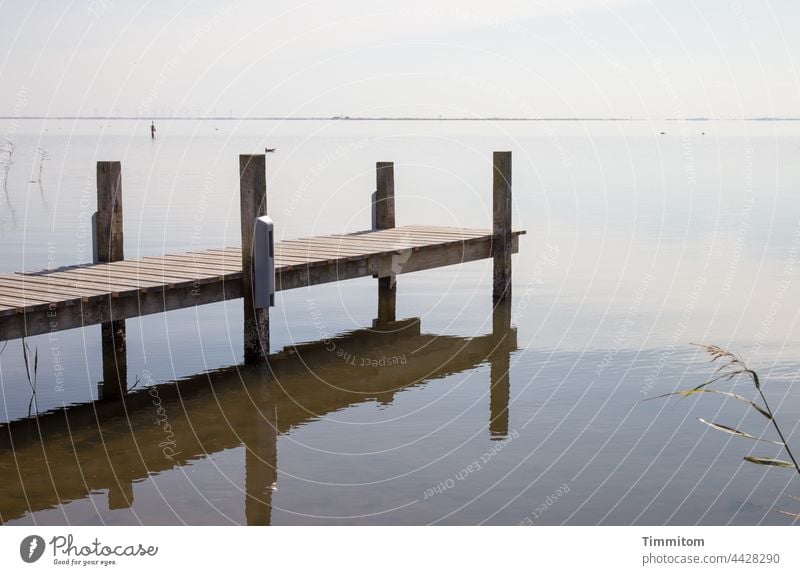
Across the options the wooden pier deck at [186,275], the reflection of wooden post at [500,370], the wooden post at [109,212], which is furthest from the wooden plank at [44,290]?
the reflection of wooden post at [500,370]

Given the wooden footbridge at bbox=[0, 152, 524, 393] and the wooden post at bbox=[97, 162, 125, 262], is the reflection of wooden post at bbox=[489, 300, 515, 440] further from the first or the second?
the wooden post at bbox=[97, 162, 125, 262]

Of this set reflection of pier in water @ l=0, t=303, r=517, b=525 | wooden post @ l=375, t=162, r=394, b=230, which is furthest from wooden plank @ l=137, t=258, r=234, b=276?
wooden post @ l=375, t=162, r=394, b=230

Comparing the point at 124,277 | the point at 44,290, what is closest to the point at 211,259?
the point at 124,277

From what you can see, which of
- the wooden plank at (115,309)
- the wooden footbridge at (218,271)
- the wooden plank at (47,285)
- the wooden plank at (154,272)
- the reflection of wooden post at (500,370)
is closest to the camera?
the wooden plank at (115,309)

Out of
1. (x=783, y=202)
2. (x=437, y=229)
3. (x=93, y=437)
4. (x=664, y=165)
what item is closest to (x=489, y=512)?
(x=93, y=437)

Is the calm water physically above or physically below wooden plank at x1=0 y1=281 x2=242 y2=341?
below

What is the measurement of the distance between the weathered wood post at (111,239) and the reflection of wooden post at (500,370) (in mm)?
4556

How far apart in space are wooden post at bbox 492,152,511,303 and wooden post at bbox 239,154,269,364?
204 inches

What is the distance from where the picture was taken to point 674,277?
21641mm

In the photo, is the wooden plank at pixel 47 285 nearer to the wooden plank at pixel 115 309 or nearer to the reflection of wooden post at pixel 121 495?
the wooden plank at pixel 115 309

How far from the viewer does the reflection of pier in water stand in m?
9.95

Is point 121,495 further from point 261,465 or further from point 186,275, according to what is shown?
point 186,275

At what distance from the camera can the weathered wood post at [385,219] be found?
17.7 metres

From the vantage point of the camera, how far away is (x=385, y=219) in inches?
741
